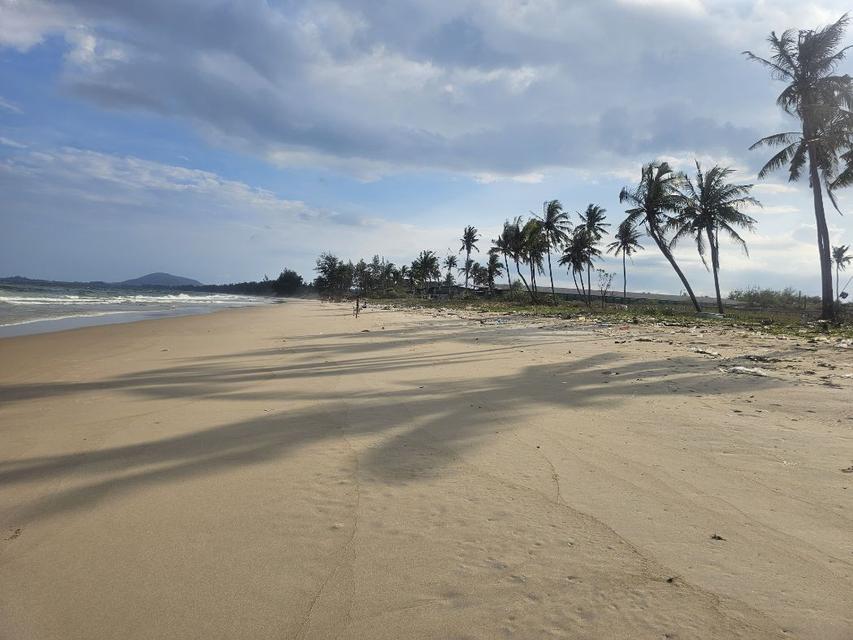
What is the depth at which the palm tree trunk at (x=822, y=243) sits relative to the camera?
59.5ft

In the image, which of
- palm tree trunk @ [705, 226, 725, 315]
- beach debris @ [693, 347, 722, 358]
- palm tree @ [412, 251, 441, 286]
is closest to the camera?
beach debris @ [693, 347, 722, 358]

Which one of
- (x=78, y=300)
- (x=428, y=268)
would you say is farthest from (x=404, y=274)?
(x=78, y=300)

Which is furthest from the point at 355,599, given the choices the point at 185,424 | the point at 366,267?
the point at 366,267

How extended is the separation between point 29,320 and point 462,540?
2350 centimetres

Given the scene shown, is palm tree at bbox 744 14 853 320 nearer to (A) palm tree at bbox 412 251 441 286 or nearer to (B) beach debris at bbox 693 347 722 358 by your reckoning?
(B) beach debris at bbox 693 347 722 358

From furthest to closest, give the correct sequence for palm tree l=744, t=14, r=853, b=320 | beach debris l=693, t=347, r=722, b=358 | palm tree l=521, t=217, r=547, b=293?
1. palm tree l=521, t=217, r=547, b=293
2. palm tree l=744, t=14, r=853, b=320
3. beach debris l=693, t=347, r=722, b=358

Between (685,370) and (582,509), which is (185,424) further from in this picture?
(685,370)

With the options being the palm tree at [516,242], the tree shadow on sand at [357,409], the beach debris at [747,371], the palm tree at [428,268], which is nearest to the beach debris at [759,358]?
the tree shadow on sand at [357,409]

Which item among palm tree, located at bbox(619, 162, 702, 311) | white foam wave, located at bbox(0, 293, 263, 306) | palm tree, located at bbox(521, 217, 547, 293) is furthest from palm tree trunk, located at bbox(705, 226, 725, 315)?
white foam wave, located at bbox(0, 293, 263, 306)

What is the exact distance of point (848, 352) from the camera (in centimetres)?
916

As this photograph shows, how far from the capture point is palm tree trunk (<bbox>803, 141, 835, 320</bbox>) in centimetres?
1812

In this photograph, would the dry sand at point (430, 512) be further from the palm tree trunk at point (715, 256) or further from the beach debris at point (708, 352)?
the palm tree trunk at point (715, 256)

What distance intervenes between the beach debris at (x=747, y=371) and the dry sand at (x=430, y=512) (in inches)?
28.6

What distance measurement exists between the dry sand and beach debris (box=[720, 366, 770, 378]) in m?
0.73
